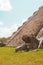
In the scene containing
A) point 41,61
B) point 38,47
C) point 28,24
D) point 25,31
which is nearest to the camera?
point 41,61

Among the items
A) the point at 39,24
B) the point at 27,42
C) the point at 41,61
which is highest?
the point at 39,24

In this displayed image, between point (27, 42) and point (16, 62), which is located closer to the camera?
point (16, 62)

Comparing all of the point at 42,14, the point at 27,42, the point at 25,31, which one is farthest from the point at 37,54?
the point at 42,14

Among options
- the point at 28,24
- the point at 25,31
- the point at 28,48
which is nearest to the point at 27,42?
the point at 28,48

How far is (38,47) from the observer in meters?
35.3

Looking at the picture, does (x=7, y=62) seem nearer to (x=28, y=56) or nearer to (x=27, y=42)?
(x=28, y=56)

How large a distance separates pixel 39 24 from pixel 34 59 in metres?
31.8

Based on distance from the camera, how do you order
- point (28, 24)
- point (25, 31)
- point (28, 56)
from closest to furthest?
1. point (28, 56)
2. point (25, 31)
3. point (28, 24)

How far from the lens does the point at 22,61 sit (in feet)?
86.4

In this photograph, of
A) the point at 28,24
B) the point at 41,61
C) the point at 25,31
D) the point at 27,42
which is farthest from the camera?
the point at 28,24

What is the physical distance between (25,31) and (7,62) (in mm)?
31194

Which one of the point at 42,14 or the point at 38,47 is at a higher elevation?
the point at 42,14

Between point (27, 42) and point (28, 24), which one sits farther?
point (28, 24)

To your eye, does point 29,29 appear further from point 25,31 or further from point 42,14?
point 42,14
